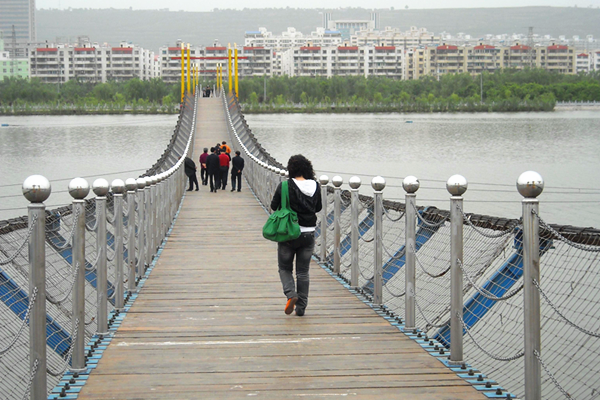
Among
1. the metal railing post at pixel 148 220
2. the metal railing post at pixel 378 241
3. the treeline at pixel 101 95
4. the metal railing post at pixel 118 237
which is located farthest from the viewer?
the treeline at pixel 101 95

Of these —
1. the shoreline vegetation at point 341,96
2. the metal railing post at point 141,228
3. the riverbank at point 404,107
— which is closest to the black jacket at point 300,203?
the metal railing post at point 141,228

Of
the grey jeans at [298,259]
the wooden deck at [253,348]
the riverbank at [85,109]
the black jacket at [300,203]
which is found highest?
the riverbank at [85,109]

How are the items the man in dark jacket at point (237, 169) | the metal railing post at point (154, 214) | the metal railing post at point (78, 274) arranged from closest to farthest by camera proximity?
the metal railing post at point (78, 274), the metal railing post at point (154, 214), the man in dark jacket at point (237, 169)

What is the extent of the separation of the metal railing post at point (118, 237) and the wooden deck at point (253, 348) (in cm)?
18

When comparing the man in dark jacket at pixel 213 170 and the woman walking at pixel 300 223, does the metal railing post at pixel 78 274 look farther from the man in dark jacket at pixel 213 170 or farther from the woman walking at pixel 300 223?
the man in dark jacket at pixel 213 170

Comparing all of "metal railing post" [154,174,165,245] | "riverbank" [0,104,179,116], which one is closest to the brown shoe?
"metal railing post" [154,174,165,245]

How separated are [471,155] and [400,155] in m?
5.10

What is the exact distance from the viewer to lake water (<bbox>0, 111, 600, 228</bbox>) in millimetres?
36312

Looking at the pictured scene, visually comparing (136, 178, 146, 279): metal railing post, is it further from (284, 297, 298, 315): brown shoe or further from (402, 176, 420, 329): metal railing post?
(402, 176, 420, 329): metal railing post

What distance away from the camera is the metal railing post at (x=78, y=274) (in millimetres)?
5020

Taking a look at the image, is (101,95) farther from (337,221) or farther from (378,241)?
(378,241)

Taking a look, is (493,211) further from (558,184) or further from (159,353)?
(159,353)

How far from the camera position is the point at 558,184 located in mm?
42344

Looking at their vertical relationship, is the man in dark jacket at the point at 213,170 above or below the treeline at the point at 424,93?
below
